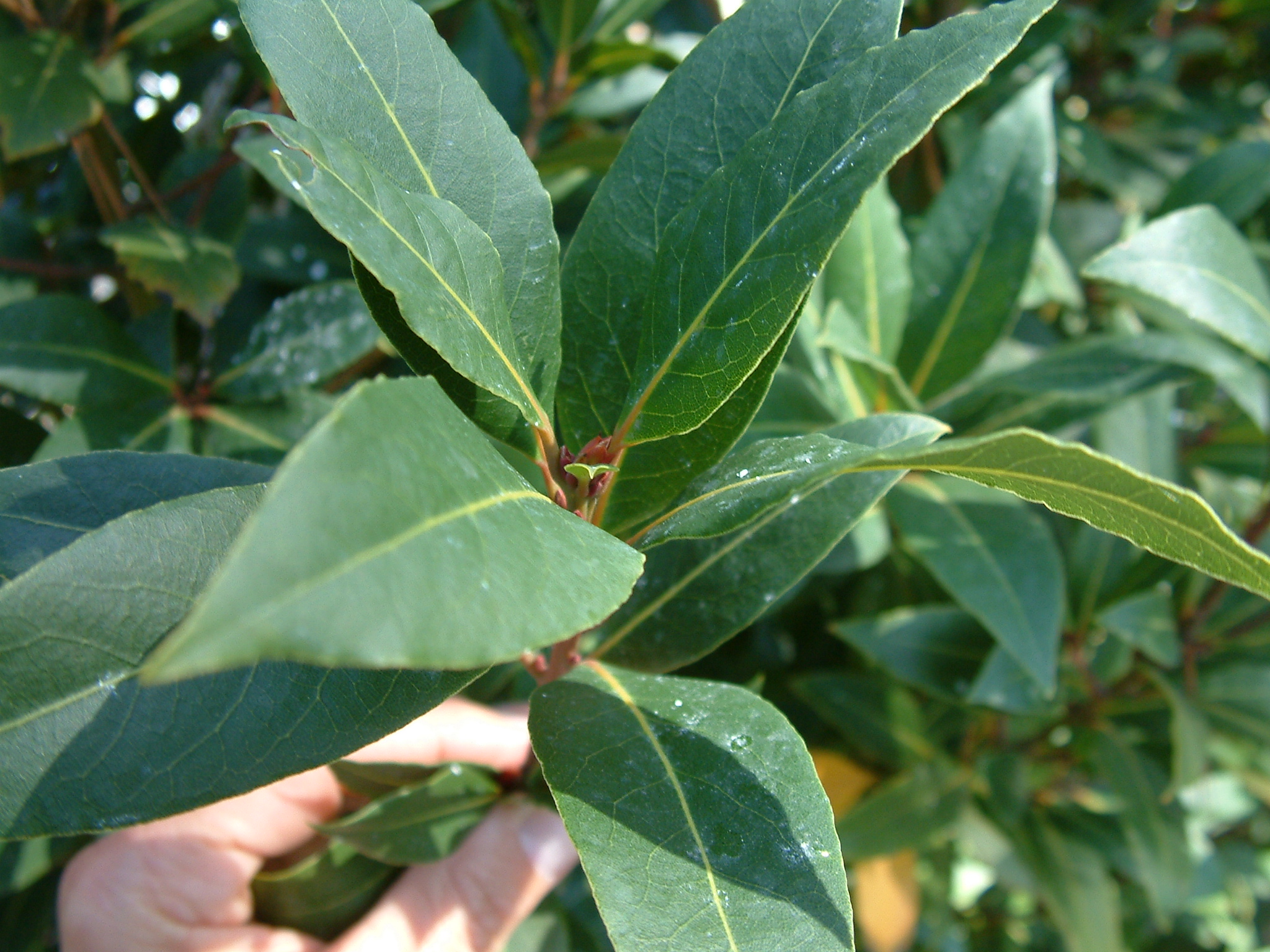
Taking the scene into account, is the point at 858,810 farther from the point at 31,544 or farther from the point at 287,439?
the point at 31,544

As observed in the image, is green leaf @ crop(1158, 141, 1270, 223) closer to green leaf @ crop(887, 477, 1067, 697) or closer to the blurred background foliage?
the blurred background foliage

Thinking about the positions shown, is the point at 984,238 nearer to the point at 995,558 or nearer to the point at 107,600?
the point at 995,558

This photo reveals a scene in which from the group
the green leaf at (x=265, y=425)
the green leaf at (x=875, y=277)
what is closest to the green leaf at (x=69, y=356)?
the green leaf at (x=265, y=425)

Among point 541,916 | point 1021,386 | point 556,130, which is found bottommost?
point 541,916

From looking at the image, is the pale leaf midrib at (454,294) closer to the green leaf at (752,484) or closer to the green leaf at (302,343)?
the green leaf at (752,484)

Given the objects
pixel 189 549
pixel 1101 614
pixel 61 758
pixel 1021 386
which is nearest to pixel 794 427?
pixel 1021 386

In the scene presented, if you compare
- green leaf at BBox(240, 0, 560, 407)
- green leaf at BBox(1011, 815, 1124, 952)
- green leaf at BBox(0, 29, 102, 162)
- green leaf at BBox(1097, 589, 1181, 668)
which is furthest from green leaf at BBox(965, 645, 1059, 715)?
green leaf at BBox(0, 29, 102, 162)
